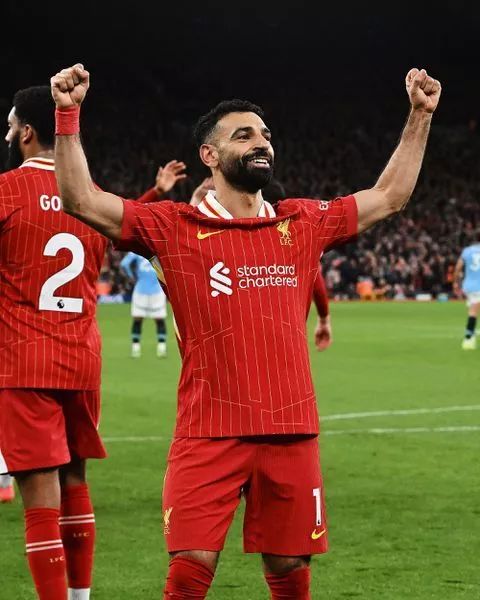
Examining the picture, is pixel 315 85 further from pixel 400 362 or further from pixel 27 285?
pixel 27 285

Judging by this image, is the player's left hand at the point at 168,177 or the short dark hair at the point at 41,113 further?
the player's left hand at the point at 168,177

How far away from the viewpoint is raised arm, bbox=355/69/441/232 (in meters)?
4.35

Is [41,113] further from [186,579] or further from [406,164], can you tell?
[186,579]

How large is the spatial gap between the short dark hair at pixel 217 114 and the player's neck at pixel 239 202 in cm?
26

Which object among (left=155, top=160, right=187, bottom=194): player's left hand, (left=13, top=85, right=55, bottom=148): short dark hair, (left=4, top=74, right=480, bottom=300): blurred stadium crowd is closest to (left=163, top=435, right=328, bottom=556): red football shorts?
(left=13, top=85, right=55, bottom=148): short dark hair

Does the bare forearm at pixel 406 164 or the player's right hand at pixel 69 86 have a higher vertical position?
the player's right hand at pixel 69 86

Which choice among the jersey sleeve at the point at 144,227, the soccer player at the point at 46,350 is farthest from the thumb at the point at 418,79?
the soccer player at the point at 46,350

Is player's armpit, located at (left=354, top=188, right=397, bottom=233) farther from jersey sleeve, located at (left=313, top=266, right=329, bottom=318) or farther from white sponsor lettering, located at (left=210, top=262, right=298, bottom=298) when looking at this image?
jersey sleeve, located at (left=313, top=266, right=329, bottom=318)

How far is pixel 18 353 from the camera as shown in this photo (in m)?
4.85

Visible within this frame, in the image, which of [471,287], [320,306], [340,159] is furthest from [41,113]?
[340,159]

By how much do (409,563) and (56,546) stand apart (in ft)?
7.38

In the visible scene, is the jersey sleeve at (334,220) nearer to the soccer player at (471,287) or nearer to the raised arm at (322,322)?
the raised arm at (322,322)

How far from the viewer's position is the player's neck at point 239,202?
165 inches

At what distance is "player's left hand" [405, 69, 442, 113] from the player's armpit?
1.18 ft
